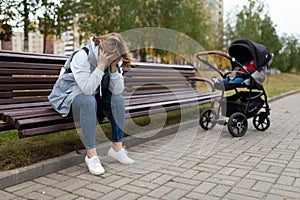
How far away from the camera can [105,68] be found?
321cm

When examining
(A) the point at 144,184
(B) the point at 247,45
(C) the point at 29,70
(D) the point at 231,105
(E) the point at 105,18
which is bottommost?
(A) the point at 144,184

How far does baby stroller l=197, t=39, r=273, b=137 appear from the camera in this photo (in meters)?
4.80

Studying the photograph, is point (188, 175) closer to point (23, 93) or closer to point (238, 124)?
point (23, 93)

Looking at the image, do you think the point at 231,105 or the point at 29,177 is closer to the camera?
the point at 29,177

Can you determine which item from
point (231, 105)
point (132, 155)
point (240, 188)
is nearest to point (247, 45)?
point (231, 105)

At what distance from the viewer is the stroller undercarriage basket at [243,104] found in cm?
495

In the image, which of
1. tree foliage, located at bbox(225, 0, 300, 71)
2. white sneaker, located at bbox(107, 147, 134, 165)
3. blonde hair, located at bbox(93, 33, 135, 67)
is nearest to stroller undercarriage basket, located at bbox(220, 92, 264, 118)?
white sneaker, located at bbox(107, 147, 134, 165)

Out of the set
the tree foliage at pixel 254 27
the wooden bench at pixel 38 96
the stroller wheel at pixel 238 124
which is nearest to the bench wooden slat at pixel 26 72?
the wooden bench at pixel 38 96

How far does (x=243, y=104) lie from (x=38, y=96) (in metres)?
2.90

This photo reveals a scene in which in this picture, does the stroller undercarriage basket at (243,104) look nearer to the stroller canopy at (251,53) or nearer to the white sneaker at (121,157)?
the stroller canopy at (251,53)

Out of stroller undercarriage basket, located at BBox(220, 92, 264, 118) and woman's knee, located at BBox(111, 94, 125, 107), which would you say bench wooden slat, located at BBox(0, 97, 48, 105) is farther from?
stroller undercarriage basket, located at BBox(220, 92, 264, 118)

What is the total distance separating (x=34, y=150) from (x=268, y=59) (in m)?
3.53

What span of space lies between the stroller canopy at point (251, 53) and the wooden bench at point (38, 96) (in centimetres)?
90

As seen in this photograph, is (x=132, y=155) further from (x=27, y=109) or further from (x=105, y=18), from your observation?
(x=105, y=18)
